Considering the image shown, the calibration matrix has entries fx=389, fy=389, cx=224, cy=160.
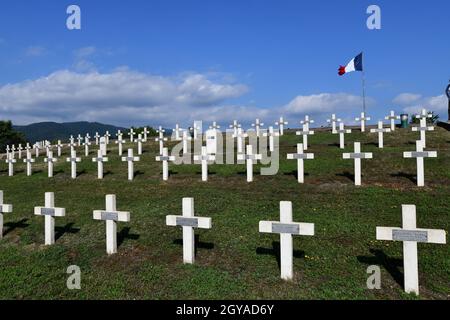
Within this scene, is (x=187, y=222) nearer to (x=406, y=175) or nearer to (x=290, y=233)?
(x=290, y=233)

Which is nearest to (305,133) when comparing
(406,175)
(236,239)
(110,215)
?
(406,175)

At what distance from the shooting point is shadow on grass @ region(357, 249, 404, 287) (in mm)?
6523

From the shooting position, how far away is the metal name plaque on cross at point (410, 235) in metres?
5.88

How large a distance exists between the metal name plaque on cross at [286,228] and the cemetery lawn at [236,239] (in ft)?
2.42

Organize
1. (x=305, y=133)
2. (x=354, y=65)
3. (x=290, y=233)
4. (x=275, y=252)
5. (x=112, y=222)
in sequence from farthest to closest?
(x=354, y=65) < (x=305, y=133) < (x=112, y=222) < (x=275, y=252) < (x=290, y=233)

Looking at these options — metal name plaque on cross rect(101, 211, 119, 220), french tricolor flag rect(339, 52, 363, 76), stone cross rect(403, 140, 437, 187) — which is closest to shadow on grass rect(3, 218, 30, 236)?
metal name plaque on cross rect(101, 211, 119, 220)

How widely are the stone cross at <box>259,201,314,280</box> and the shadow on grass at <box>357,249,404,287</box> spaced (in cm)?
144

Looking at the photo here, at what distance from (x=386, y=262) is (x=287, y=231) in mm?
1987

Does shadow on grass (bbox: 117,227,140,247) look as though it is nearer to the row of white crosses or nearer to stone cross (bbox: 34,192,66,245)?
the row of white crosses

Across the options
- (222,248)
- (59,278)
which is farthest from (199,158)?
(59,278)

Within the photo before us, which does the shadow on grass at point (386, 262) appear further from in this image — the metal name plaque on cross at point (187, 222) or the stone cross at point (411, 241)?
the metal name plaque on cross at point (187, 222)

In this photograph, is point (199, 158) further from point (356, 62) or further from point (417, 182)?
point (356, 62)

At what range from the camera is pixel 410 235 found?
5965 millimetres

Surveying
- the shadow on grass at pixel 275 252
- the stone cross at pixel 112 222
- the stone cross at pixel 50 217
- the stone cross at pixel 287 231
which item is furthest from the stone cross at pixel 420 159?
the stone cross at pixel 50 217
